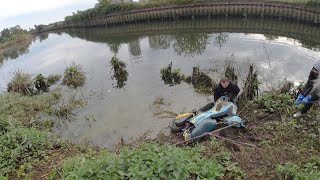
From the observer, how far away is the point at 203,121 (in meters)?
7.87

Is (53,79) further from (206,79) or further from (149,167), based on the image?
(149,167)

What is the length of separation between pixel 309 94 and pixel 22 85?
540 inches

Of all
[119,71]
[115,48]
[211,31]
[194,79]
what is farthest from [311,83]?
[115,48]

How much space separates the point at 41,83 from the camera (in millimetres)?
15844

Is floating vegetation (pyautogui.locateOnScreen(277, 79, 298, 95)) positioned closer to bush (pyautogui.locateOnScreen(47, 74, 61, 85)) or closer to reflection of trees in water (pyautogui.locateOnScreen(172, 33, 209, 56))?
reflection of trees in water (pyautogui.locateOnScreen(172, 33, 209, 56))

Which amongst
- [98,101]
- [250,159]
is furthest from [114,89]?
[250,159]

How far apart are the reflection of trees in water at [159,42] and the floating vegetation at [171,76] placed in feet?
22.2

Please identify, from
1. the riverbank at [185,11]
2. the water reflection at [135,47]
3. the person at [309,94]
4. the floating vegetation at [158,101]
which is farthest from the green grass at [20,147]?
the riverbank at [185,11]

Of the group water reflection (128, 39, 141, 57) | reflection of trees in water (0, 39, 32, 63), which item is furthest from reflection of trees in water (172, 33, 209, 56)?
reflection of trees in water (0, 39, 32, 63)

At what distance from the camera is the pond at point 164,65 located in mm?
10766

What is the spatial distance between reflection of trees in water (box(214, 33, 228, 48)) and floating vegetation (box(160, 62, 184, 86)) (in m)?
5.90

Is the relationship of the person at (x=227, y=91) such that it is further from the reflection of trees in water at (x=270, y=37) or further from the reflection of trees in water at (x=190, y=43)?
the reflection of trees in water at (x=270, y=37)

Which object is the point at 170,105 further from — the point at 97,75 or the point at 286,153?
the point at 97,75

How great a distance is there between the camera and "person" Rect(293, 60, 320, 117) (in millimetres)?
7789
